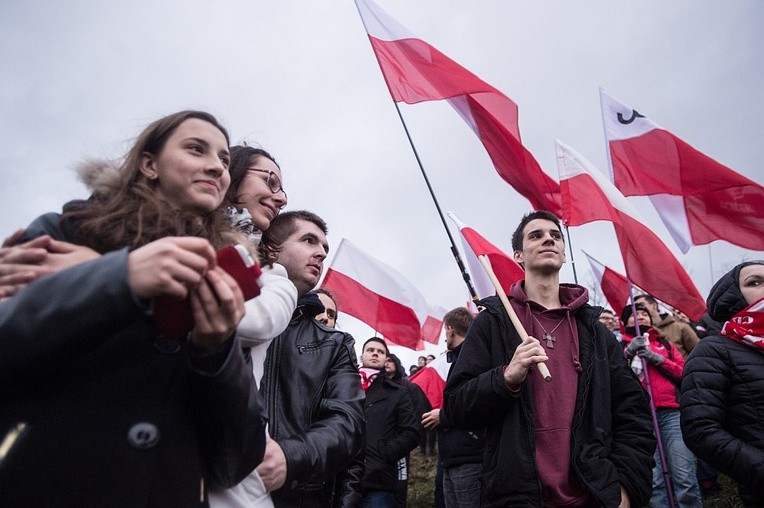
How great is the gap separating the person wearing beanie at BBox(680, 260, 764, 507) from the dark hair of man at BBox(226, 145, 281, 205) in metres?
2.82

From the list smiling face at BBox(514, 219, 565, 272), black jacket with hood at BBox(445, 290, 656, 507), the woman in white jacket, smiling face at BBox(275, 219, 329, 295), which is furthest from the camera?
smiling face at BBox(514, 219, 565, 272)

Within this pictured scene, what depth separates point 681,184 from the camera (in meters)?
5.40

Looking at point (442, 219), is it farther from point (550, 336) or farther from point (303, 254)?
point (303, 254)

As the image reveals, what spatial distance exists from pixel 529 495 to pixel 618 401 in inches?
33.7

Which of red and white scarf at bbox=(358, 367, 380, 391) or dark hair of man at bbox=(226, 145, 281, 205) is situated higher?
dark hair of man at bbox=(226, 145, 281, 205)

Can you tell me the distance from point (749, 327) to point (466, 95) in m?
2.64

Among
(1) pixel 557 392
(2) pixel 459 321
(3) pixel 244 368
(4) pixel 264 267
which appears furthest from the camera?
(2) pixel 459 321

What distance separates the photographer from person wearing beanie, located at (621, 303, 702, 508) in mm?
5328

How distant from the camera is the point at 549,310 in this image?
11.1 feet

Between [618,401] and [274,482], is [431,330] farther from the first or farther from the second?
[274,482]

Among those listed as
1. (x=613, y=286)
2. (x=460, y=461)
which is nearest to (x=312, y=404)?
(x=460, y=461)

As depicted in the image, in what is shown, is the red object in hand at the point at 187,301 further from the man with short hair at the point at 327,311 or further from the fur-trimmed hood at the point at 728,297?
the fur-trimmed hood at the point at 728,297

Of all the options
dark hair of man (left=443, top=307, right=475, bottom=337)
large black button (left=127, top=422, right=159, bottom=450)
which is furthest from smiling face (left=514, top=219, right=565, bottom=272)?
large black button (left=127, top=422, right=159, bottom=450)

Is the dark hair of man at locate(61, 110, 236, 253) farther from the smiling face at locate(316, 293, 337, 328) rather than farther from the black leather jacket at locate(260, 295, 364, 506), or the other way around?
the smiling face at locate(316, 293, 337, 328)
